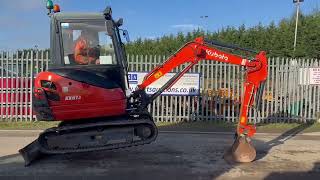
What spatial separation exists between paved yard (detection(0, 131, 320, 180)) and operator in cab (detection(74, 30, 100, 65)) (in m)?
1.92

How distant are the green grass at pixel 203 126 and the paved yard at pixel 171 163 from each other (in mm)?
3837

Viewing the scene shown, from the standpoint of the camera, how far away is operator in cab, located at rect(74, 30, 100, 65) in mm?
9938

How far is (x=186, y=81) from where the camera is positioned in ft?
59.9

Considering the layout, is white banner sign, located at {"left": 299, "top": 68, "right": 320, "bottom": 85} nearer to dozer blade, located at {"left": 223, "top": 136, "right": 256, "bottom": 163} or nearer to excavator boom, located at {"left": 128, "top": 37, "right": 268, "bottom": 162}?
excavator boom, located at {"left": 128, "top": 37, "right": 268, "bottom": 162}

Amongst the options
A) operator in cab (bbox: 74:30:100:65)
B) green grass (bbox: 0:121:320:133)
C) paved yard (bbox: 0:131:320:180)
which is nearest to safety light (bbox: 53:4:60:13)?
operator in cab (bbox: 74:30:100:65)

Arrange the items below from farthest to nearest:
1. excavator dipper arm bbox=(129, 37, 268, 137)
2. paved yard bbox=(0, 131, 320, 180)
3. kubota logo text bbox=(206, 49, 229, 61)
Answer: kubota logo text bbox=(206, 49, 229, 61)
excavator dipper arm bbox=(129, 37, 268, 137)
paved yard bbox=(0, 131, 320, 180)

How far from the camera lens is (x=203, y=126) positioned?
17578 mm

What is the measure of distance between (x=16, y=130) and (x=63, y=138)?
666cm

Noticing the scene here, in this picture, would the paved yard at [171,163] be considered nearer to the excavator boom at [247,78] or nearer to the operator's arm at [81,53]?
the excavator boom at [247,78]

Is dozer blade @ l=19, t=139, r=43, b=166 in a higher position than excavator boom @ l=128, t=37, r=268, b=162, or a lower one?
lower

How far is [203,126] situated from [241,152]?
730cm

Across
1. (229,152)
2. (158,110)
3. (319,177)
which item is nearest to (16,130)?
(158,110)

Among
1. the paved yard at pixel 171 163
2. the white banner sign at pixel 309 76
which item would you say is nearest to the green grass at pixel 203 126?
the white banner sign at pixel 309 76

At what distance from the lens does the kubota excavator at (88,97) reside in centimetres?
953
